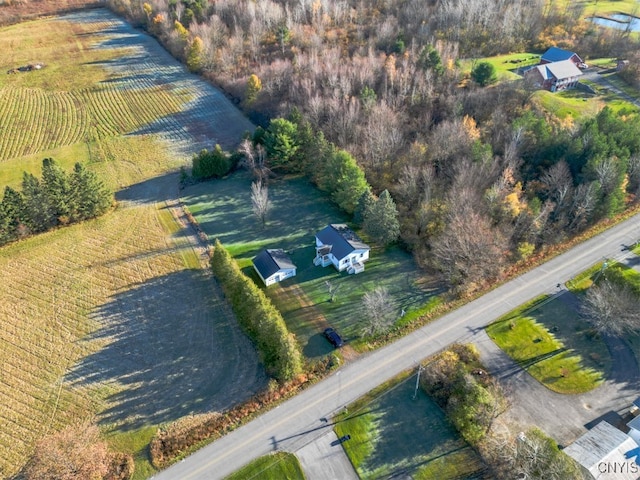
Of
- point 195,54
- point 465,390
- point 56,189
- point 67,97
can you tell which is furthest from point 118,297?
point 195,54

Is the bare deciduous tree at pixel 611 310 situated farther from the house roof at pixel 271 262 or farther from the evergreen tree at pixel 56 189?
the evergreen tree at pixel 56 189

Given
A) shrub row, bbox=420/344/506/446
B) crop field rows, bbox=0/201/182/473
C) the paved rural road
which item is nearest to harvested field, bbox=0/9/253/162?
crop field rows, bbox=0/201/182/473

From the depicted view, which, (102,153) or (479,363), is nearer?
(479,363)

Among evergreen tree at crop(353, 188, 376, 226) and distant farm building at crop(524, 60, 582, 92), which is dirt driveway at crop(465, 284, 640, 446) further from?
distant farm building at crop(524, 60, 582, 92)

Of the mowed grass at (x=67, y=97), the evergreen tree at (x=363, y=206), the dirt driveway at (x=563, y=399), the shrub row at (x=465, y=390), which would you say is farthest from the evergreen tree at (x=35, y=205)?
the dirt driveway at (x=563, y=399)

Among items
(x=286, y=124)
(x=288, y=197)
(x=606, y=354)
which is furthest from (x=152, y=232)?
(x=606, y=354)

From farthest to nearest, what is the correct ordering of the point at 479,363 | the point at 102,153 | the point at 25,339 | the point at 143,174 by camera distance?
the point at 102,153, the point at 143,174, the point at 25,339, the point at 479,363

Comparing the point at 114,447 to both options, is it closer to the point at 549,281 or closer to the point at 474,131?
the point at 549,281
